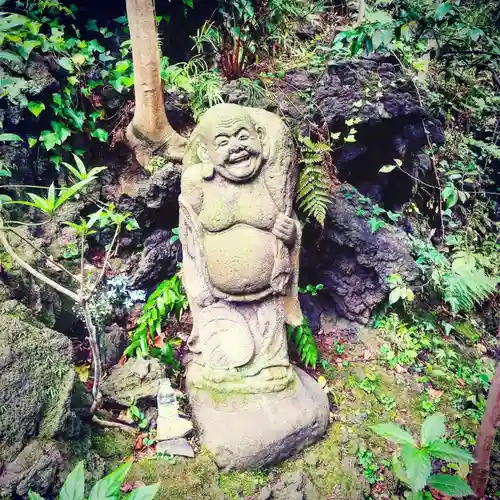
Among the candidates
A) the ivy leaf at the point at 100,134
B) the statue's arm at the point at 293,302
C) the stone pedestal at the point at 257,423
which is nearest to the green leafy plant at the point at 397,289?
the statue's arm at the point at 293,302

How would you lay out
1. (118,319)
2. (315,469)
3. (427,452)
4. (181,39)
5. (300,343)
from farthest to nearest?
(181,39)
(118,319)
(300,343)
(315,469)
(427,452)

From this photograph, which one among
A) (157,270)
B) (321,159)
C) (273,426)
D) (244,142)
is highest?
(244,142)

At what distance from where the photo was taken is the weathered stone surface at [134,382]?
3322mm

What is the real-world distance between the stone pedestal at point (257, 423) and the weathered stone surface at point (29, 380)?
97 cm

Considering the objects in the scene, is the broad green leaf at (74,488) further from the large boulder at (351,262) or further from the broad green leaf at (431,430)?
the large boulder at (351,262)

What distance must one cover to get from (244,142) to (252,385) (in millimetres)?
1825

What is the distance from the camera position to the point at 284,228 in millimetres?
3273

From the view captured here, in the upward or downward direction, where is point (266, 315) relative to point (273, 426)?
upward

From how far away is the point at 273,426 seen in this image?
2.97 meters

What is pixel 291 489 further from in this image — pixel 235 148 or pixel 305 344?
pixel 235 148

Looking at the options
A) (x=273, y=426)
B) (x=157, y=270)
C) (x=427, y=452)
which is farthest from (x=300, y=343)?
(x=427, y=452)

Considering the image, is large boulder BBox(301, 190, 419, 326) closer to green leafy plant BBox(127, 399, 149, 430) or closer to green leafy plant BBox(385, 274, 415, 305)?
green leafy plant BBox(385, 274, 415, 305)

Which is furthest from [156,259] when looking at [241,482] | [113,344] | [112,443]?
[241,482]

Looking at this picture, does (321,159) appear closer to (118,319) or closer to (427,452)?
(118,319)
